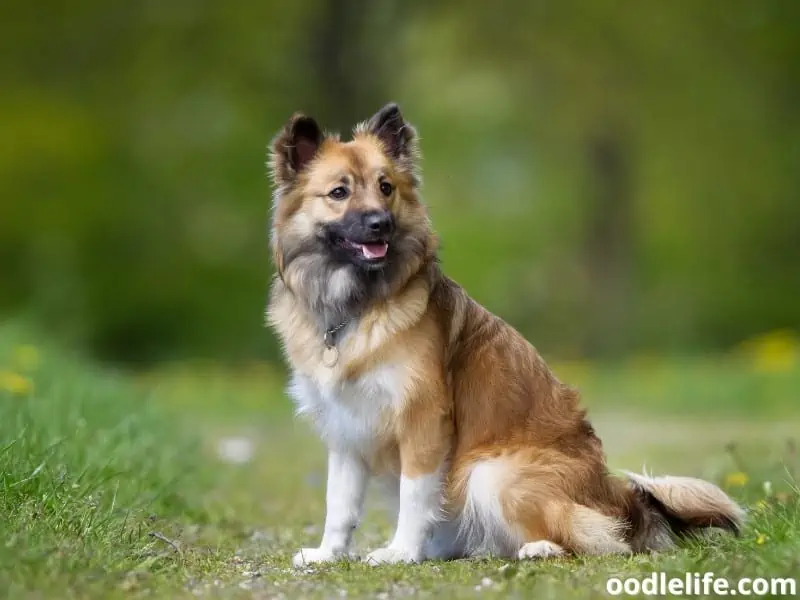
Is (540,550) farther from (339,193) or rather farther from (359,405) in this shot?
(339,193)

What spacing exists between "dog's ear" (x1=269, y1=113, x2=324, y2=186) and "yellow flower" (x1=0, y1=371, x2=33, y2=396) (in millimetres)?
2439

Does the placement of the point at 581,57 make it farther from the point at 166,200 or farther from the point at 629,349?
the point at 166,200

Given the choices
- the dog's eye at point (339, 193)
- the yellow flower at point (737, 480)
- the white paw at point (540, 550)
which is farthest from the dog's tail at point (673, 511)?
the dog's eye at point (339, 193)

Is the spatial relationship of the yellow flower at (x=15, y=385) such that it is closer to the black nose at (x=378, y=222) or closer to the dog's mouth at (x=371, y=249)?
the dog's mouth at (x=371, y=249)

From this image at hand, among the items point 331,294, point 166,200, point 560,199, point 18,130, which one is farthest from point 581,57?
point 331,294

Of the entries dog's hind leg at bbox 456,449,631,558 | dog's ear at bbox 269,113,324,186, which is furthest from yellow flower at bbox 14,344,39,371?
dog's hind leg at bbox 456,449,631,558

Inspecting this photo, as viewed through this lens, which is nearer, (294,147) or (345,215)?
(345,215)

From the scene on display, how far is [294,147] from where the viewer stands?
575 cm

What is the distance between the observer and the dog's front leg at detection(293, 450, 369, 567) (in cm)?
549

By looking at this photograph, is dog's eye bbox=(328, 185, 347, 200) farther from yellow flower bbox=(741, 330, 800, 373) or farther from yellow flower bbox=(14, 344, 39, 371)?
yellow flower bbox=(741, 330, 800, 373)

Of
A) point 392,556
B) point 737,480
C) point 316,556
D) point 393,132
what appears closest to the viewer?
point 392,556

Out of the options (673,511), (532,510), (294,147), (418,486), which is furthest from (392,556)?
(294,147)

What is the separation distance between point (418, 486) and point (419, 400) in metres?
0.36

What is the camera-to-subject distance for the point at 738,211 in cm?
2145
